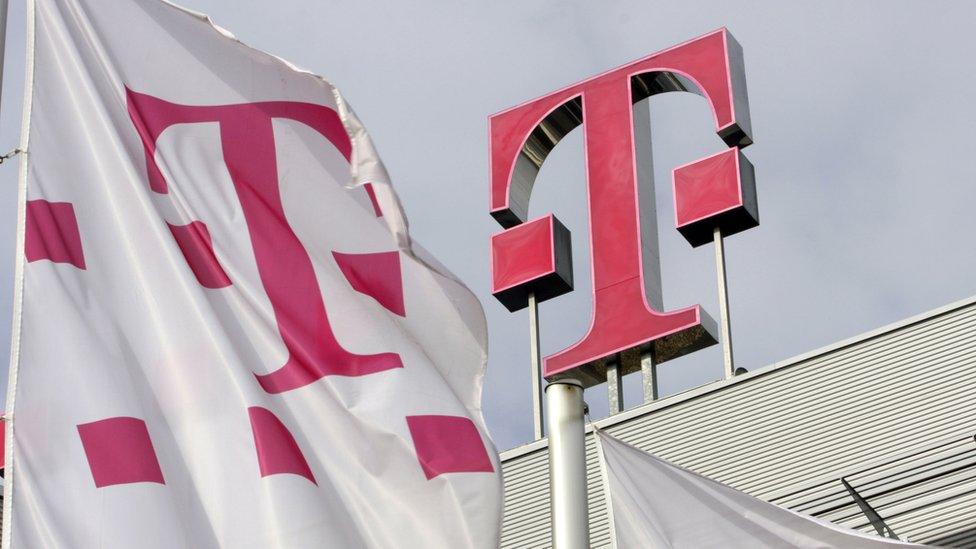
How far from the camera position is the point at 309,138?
7.81m

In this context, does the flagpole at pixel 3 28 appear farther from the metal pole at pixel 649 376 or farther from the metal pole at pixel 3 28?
the metal pole at pixel 649 376

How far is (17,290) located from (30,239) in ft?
0.79

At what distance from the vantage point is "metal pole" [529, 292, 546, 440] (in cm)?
1972

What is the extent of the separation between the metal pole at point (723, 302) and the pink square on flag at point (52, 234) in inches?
489

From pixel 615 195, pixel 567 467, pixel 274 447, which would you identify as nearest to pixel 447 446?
pixel 567 467

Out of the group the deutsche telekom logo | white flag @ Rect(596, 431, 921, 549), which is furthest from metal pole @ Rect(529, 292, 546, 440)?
white flag @ Rect(596, 431, 921, 549)

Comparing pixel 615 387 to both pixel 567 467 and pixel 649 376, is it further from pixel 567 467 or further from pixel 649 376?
pixel 567 467

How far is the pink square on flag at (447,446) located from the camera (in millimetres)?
7129

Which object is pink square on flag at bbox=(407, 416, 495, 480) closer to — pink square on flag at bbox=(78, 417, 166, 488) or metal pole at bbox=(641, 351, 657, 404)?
pink square on flag at bbox=(78, 417, 166, 488)

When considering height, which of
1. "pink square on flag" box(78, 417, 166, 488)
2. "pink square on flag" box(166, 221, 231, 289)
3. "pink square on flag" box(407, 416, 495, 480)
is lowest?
"pink square on flag" box(78, 417, 166, 488)

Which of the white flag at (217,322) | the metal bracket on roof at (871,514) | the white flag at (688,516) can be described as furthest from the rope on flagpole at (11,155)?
the metal bracket on roof at (871,514)

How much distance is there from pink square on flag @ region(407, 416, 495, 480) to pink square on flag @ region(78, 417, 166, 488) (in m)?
1.25

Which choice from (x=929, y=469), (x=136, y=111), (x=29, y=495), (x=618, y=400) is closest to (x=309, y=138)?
(x=136, y=111)

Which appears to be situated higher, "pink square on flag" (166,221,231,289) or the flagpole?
the flagpole
